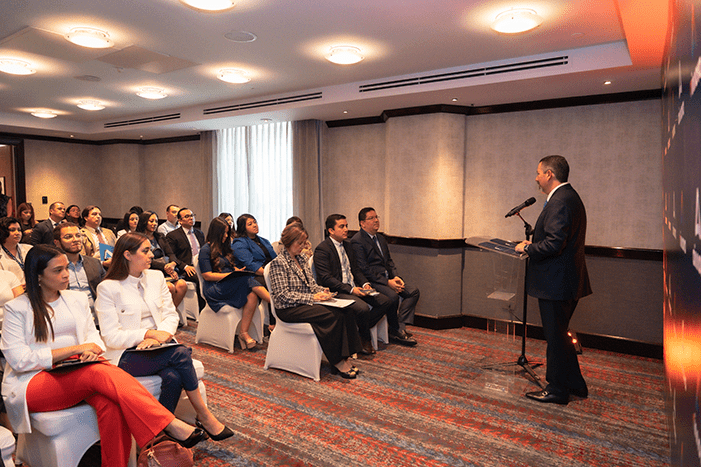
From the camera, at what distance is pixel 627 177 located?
16.2 feet

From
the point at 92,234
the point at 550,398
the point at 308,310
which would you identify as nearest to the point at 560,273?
the point at 550,398

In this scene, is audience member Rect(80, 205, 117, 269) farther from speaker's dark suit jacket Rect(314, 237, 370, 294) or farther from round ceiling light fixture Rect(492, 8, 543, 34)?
round ceiling light fixture Rect(492, 8, 543, 34)

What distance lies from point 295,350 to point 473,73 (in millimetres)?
3269

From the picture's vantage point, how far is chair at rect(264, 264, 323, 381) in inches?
158

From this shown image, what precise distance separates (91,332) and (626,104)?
5.31 meters

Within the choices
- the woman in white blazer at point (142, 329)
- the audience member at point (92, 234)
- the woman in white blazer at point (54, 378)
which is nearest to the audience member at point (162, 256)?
the audience member at point (92, 234)

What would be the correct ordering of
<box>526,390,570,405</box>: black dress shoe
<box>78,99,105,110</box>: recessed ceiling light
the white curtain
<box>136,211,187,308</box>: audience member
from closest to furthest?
<box>526,390,570,405</box>: black dress shoe → <box>136,211,187,308</box>: audience member → <box>78,99,105,110</box>: recessed ceiling light → the white curtain

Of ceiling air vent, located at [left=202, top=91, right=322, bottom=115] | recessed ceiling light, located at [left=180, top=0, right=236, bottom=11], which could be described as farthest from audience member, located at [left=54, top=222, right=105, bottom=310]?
ceiling air vent, located at [left=202, top=91, right=322, bottom=115]

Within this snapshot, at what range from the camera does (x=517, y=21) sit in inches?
138

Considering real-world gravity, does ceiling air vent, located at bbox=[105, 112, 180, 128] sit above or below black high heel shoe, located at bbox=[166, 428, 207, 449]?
above

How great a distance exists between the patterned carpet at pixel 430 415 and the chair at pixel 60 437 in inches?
25.7

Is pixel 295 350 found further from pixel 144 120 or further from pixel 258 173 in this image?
pixel 144 120

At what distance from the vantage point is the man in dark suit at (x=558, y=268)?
3.45 meters

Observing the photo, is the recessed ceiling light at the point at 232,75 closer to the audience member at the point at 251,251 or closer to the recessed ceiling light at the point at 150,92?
the recessed ceiling light at the point at 150,92
